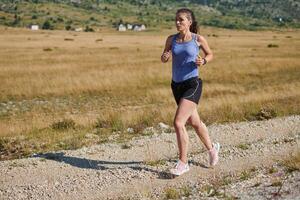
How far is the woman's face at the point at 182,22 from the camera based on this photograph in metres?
8.27

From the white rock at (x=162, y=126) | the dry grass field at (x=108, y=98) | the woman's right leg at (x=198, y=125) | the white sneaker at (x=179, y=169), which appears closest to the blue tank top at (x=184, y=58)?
the woman's right leg at (x=198, y=125)

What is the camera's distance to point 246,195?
709 cm

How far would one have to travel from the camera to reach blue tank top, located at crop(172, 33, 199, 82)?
8.31 meters

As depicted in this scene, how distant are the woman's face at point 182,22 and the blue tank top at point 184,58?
0.19 m

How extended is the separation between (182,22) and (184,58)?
1.86 ft

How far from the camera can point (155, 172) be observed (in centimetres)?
904

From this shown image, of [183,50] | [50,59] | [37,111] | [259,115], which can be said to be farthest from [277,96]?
[50,59]

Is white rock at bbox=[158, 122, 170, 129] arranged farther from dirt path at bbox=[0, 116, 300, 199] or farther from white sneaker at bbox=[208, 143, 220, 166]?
white sneaker at bbox=[208, 143, 220, 166]

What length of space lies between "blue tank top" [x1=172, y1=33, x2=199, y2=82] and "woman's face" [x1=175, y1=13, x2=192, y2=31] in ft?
0.62

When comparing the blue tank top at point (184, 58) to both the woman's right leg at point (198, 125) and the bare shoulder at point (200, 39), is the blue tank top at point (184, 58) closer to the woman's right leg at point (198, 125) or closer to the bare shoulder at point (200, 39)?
the bare shoulder at point (200, 39)

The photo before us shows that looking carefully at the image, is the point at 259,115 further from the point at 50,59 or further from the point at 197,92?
the point at 50,59

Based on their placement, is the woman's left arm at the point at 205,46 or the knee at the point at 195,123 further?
the knee at the point at 195,123

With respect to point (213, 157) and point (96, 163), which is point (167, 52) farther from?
point (96, 163)

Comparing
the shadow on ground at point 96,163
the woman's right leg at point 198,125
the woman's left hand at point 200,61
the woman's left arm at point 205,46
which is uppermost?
the woman's left arm at point 205,46
